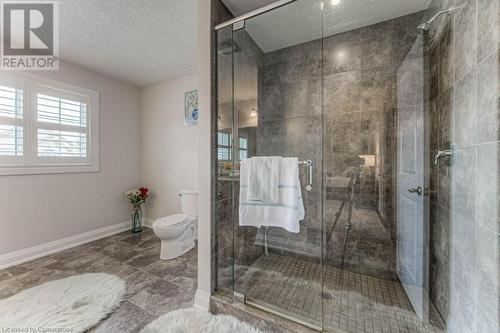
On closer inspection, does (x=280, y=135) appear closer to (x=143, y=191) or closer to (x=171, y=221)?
(x=171, y=221)

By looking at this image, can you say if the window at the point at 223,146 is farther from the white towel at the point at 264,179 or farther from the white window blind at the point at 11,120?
the white window blind at the point at 11,120

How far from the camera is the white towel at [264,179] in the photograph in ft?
5.25

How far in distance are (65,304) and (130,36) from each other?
2.53 metres

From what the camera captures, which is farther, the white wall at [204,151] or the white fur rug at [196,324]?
the white wall at [204,151]

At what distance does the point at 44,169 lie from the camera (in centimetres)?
237

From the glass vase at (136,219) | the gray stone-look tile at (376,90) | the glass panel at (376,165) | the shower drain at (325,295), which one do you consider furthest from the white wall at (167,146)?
the gray stone-look tile at (376,90)

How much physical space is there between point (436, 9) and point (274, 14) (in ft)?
3.78

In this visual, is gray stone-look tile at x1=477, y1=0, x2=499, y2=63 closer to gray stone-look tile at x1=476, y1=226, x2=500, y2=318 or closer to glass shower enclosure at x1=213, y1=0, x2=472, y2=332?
glass shower enclosure at x1=213, y1=0, x2=472, y2=332

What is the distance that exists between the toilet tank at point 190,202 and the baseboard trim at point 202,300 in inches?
46.2

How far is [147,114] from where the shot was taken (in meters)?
3.36

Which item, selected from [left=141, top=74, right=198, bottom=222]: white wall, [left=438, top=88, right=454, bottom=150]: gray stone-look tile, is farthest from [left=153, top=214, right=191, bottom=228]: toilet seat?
[left=438, top=88, right=454, bottom=150]: gray stone-look tile

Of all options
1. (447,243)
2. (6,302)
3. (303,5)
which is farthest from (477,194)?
(6,302)

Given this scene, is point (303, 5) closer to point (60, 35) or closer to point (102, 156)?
point (60, 35)

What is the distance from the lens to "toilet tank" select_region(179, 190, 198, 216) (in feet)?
8.50
